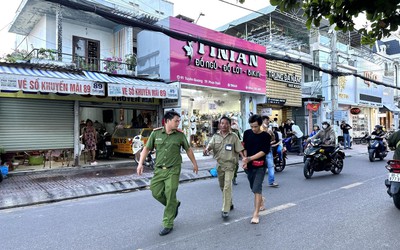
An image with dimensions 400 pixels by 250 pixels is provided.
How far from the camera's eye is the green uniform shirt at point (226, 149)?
5.13 m

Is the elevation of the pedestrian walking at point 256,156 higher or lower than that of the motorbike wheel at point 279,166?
higher

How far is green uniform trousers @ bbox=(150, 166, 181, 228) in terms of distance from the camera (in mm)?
4414

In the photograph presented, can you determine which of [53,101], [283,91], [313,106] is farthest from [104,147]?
[313,106]

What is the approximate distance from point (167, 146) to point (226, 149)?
1083 millimetres

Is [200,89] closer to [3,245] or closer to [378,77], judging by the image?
[3,245]

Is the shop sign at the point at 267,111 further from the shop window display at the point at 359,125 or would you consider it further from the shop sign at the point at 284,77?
the shop window display at the point at 359,125

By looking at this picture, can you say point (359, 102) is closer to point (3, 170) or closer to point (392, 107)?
point (392, 107)

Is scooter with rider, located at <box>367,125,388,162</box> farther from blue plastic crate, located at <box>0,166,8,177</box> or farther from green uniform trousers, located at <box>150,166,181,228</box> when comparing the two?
blue plastic crate, located at <box>0,166,8,177</box>

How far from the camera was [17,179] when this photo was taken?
30.2 feet

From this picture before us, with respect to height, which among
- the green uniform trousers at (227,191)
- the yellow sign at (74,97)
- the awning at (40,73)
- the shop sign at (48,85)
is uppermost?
the awning at (40,73)

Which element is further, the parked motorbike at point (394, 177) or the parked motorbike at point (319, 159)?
the parked motorbike at point (319, 159)

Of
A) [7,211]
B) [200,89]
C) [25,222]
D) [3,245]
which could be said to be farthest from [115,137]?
[3,245]

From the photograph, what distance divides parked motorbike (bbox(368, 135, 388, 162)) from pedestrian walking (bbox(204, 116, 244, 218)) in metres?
10.1

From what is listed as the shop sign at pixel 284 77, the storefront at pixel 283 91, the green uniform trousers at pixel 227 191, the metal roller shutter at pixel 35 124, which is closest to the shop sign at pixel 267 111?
the storefront at pixel 283 91
